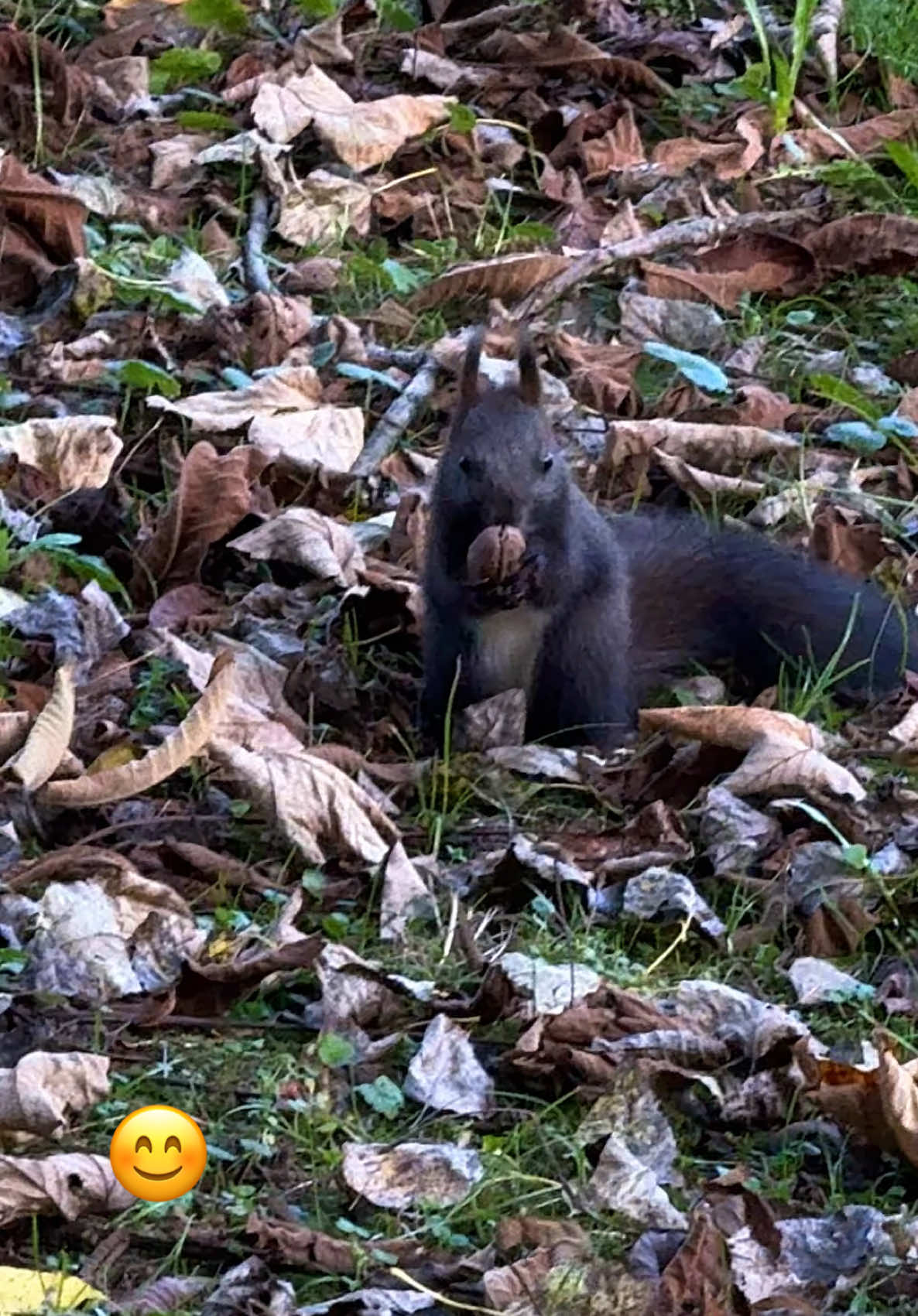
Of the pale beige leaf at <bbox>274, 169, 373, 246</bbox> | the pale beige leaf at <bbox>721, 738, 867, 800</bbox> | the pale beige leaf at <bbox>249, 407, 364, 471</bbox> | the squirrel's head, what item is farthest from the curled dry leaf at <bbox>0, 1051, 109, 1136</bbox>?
the pale beige leaf at <bbox>274, 169, 373, 246</bbox>

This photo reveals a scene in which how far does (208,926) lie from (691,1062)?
0.67 metres

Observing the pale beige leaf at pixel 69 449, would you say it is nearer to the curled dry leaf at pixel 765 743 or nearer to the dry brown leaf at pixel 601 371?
the dry brown leaf at pixel 601 371

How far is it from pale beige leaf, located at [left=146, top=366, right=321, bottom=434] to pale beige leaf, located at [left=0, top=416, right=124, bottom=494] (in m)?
0.18

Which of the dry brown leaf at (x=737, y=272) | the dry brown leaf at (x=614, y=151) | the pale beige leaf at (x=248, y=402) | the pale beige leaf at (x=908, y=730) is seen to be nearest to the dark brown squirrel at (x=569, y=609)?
the pale beige leaf at (x=908, y=730)

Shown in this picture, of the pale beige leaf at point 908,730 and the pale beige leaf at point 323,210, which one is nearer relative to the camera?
the pale beige leaf at point 908,730

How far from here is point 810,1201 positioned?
254cm

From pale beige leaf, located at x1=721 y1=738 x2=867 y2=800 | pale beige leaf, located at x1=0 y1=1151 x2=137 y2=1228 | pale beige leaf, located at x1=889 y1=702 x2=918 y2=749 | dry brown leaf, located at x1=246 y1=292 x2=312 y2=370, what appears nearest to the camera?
pale beige leaf, located at x1=0 y1=1151 x2=137 y2=1228

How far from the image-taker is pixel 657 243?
5160mm

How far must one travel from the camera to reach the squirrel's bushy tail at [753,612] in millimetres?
3943

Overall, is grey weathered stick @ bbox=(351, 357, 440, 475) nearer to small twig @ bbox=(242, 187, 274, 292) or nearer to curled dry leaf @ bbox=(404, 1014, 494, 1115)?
small twig @ bbox=(242, 187, 274, 292)

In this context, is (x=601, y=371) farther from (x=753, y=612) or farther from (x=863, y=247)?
(x=753, y=612)

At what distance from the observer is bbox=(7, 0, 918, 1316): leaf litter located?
250cm

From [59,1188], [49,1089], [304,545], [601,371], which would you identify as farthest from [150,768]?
[601,371]

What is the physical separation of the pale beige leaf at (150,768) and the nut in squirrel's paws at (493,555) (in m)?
0.66
